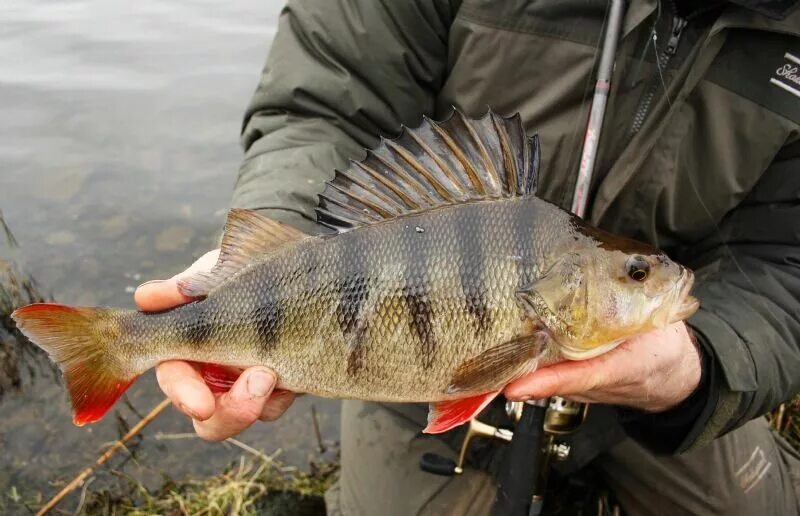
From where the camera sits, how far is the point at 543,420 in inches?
79.9

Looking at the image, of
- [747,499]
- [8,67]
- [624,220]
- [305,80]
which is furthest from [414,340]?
[8,67]

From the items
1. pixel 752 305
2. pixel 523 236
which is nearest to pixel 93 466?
pixel 523 236

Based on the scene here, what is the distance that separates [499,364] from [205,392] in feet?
2.34

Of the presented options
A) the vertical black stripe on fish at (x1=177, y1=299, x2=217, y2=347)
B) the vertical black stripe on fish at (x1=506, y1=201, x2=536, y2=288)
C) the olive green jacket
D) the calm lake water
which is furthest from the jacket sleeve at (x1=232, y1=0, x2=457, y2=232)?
the calm lake water

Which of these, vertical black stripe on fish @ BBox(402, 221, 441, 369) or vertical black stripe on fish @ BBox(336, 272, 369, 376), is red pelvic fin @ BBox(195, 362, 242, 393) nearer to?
vertical black stripe on fish @ BBox(336, 272, 369, 376)

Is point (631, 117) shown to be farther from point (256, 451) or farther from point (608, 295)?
point (256, 451)

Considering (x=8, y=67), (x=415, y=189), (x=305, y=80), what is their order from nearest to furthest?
(x=415, y=189) → (x=305, y=80) → (x=8, y=67)

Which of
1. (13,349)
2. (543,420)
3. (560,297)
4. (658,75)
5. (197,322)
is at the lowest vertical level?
(13,349)

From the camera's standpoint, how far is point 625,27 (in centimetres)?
194

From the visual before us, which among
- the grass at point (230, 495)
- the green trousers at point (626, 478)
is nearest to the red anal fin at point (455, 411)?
the green trousers at point (626, 478)

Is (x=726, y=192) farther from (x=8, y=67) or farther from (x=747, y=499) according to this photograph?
(x=8, y=67)

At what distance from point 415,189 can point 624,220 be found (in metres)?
0.86

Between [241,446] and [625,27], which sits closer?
[625,27]

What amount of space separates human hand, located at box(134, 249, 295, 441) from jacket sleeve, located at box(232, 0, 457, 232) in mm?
563
